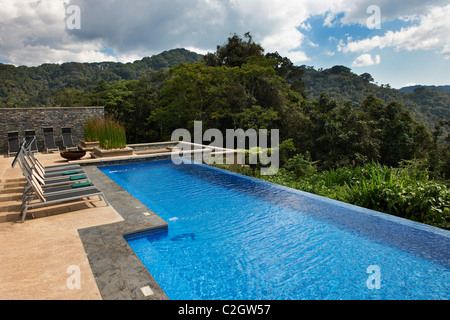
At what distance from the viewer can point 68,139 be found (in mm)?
12141

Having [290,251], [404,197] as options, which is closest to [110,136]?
[290,251]

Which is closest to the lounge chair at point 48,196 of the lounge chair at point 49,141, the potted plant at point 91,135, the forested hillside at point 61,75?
A: the potted plant at point 91,135

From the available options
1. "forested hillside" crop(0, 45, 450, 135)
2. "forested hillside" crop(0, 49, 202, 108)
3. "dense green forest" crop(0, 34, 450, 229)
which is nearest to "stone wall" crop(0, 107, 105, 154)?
"dense green forest" crop(0, 34, 450, 229)

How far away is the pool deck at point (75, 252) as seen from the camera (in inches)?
91.5

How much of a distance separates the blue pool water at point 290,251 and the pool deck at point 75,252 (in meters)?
0.33

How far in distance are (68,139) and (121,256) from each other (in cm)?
1116

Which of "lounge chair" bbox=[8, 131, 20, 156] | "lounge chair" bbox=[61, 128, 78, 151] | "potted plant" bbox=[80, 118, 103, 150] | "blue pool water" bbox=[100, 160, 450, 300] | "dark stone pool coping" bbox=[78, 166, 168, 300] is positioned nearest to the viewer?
"dark stone pool coping" bbox=[78, 166, 168, 300]

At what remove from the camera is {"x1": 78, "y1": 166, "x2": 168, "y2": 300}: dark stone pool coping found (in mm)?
2320

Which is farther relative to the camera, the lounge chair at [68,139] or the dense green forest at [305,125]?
the lounge chair at [68,139]

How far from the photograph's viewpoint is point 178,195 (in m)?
5.75

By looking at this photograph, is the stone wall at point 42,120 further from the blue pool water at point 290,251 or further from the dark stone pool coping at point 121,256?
the dark stone pool coping at point 121,256

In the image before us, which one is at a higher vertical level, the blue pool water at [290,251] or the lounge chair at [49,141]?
the lounge chair at [49,141]

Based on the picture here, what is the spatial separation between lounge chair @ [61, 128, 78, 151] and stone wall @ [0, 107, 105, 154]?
19 cm

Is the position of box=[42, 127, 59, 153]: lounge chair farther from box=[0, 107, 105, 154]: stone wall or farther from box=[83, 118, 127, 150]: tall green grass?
box=[83, 118, 127, 150]: tall green grass
